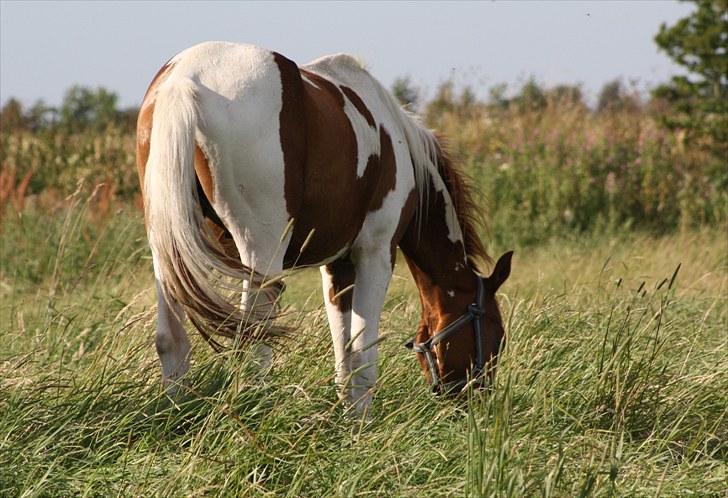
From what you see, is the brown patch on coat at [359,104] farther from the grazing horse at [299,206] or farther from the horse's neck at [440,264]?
the horse's neck at [440,264]

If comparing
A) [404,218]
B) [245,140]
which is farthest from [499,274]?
[245,140]

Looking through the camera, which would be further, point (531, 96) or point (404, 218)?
point (531, 96)

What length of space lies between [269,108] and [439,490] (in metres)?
1.47

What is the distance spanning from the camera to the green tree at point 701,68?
12008 mm

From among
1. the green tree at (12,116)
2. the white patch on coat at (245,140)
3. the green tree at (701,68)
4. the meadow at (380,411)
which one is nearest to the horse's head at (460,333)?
the meadow at (380,411)

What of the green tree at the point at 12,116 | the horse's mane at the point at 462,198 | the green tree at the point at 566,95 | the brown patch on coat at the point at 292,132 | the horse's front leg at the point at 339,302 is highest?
the brown patch on coat at the point at 292,132

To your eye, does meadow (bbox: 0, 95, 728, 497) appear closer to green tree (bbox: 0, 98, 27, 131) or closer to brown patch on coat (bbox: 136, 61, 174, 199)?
brown patch on coat (bbox: 136, 61, 174, 199)

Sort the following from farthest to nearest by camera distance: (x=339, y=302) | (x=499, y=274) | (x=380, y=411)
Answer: (x=499, y=274) < (x=339, y=302) < (x=380, y=411)

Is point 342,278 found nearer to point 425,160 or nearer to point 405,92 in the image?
point 425,160

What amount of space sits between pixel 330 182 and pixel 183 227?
0.75m

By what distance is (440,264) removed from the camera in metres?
4.93

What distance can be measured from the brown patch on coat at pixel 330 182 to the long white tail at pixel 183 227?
0.42m

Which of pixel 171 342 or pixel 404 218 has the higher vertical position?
pixel 404 218

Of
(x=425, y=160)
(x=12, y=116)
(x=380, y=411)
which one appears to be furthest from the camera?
(x=12, y=116)
